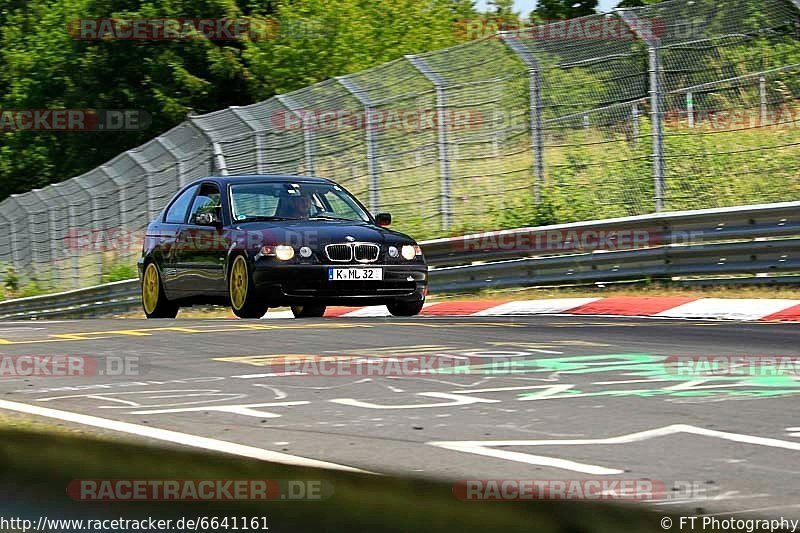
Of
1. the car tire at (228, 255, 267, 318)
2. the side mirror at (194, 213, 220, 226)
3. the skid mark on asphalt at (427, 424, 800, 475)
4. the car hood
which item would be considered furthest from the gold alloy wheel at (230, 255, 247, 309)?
the skid mark on asphalt at (427, 424, 800, 475)

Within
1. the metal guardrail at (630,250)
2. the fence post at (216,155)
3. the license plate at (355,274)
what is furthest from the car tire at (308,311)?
the fence post at (216,155)

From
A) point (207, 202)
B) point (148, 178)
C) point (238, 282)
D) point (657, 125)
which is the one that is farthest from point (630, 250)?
point (148, 178)

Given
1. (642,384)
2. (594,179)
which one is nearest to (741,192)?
(594,179)

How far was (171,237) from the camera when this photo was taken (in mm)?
15180

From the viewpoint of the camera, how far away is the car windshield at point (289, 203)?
1433cm

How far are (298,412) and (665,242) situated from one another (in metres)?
9.40

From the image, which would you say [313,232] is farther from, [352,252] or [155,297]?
[155,297]

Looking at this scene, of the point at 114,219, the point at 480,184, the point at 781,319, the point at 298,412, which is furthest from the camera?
the point at 114,219

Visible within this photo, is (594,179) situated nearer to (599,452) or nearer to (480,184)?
(480,184)

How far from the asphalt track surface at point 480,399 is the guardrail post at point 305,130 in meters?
10.3

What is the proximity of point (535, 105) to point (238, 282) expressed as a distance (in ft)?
17.2

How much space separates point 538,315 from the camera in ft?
46.2

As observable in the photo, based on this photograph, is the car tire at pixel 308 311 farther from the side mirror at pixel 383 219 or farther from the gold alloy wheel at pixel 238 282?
the gold alloy wheel at pixel 238 282

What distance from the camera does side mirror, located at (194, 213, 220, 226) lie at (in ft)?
46.7
